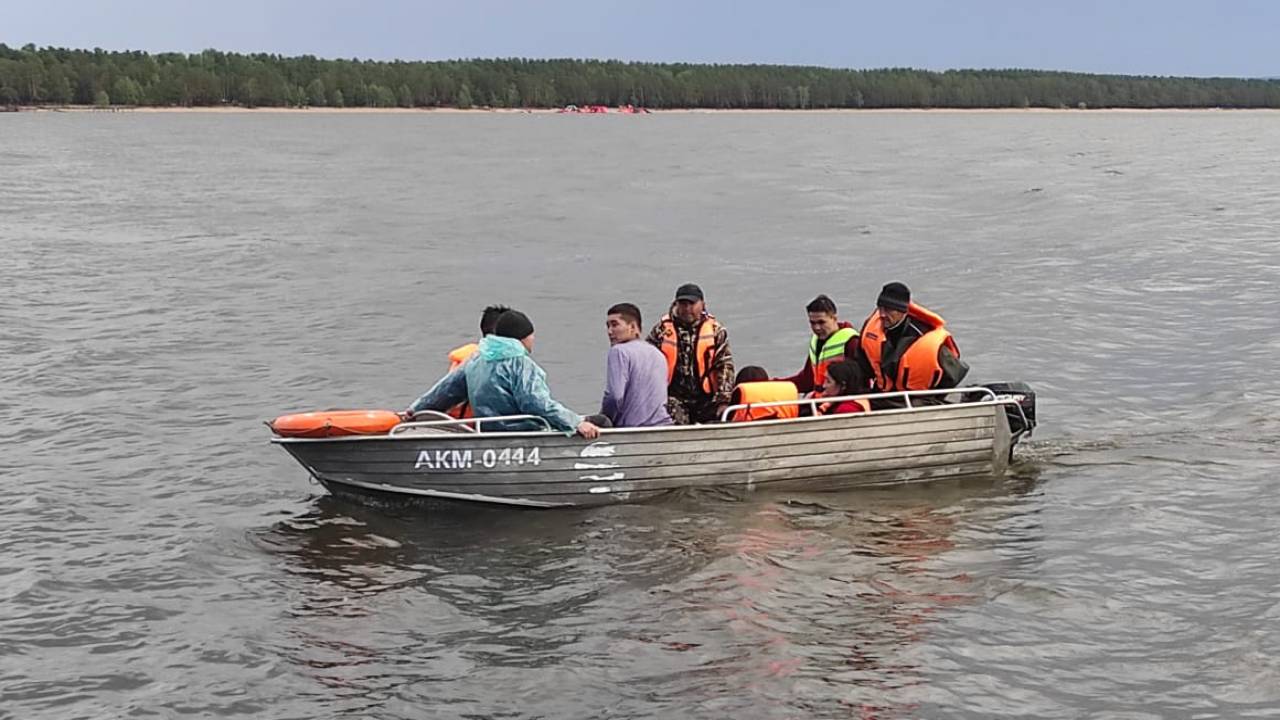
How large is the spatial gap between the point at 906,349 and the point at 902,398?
0.42m

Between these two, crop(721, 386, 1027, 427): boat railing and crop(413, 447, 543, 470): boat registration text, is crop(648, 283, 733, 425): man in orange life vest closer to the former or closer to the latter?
crop(721, 386, 1027, 427): boat railing

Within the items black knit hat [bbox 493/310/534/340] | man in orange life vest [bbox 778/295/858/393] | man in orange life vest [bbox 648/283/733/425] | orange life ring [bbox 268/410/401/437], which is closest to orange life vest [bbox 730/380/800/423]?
man in orange life vest [bbox 648/283/733/425]

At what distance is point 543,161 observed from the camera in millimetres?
63000

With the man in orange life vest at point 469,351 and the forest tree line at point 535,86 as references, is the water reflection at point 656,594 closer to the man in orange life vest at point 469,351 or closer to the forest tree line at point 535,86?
the man in orange life vest at point 469,351

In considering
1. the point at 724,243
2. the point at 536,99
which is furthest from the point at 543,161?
the point at 536,99

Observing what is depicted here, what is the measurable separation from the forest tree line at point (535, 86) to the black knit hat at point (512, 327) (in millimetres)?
142358

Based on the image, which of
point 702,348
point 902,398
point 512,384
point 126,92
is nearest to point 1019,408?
point 902,398

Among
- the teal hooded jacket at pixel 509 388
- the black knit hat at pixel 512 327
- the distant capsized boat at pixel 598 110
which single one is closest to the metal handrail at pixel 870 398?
the teal hooded jacket at pixel 509 388

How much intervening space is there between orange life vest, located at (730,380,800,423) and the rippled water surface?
0.68m

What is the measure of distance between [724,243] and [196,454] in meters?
19.3

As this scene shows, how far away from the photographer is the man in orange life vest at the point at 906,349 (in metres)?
12.2

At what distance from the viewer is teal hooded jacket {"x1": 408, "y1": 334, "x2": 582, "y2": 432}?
36.7ft

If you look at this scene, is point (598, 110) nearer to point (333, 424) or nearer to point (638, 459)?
point (638, 459)

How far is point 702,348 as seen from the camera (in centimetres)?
1223
